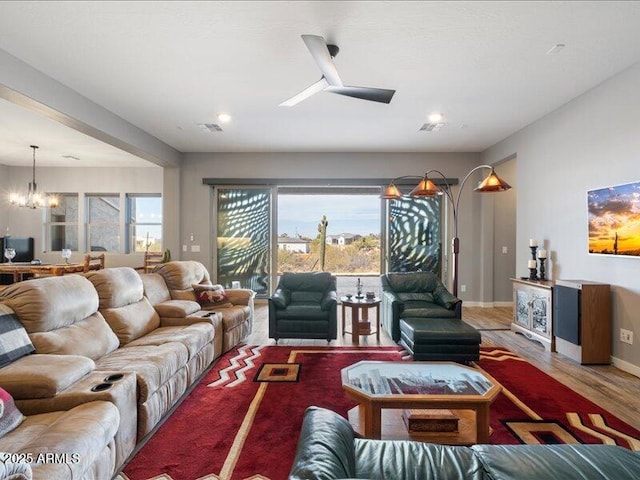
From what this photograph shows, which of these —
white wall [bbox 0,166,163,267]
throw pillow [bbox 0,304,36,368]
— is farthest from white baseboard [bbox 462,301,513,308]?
white wall [bbox 0,166,163,267]

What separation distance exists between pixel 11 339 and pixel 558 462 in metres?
2.92

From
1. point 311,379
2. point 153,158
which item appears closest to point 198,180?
point 153,158

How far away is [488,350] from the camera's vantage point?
4.18 m

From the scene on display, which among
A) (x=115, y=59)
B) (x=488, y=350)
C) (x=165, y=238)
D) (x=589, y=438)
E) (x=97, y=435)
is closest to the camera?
(x=97, y=435)

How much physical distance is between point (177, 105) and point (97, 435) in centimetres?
384

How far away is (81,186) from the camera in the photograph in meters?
8.24

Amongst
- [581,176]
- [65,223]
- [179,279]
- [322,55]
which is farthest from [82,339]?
[65,223]

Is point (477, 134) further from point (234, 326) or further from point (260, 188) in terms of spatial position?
point (234, 326)

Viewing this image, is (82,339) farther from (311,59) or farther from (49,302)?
(311,59)

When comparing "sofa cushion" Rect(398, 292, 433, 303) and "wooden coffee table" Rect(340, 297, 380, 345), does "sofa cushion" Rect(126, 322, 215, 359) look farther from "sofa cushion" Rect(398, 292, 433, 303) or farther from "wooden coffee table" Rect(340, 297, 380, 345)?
"sofa cushion" Rect(398, 292, 433, 303)

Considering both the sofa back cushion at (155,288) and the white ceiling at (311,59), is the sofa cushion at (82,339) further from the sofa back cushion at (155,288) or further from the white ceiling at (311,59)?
the white ceiling at (311,59)

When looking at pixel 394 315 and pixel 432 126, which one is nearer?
pixel 394 315

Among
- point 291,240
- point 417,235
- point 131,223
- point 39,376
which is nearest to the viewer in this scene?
point 39,376

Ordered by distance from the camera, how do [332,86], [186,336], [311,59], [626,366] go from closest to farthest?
[332,86] → [186,336] → [311,59] → [626,366]
